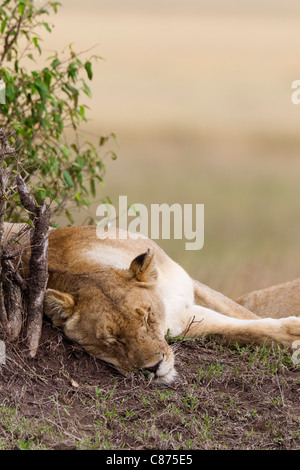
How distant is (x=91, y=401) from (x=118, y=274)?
2.33 ft

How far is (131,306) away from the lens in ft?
14.0

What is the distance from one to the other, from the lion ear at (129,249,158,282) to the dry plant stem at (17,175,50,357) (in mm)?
480

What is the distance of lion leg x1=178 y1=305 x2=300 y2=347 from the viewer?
190 inches

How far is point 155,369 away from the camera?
4.22 metres

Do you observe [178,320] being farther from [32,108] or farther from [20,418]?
[32,108]

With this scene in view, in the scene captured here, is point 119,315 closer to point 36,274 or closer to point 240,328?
point 36,274

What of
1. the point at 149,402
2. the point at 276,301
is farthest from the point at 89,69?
the point at 149,402

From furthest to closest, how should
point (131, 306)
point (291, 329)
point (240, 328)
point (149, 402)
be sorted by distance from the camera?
1. point (240, 328)
2. point (291, 329)
3. point (131, 306)
4. point (149, 402)

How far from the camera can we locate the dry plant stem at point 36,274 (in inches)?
178

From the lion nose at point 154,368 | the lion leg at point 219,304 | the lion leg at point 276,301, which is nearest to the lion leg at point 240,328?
the lion leg at point 219,304

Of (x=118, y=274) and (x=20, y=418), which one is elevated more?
(x=118, y=274)

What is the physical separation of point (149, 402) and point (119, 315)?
1.48 feet
